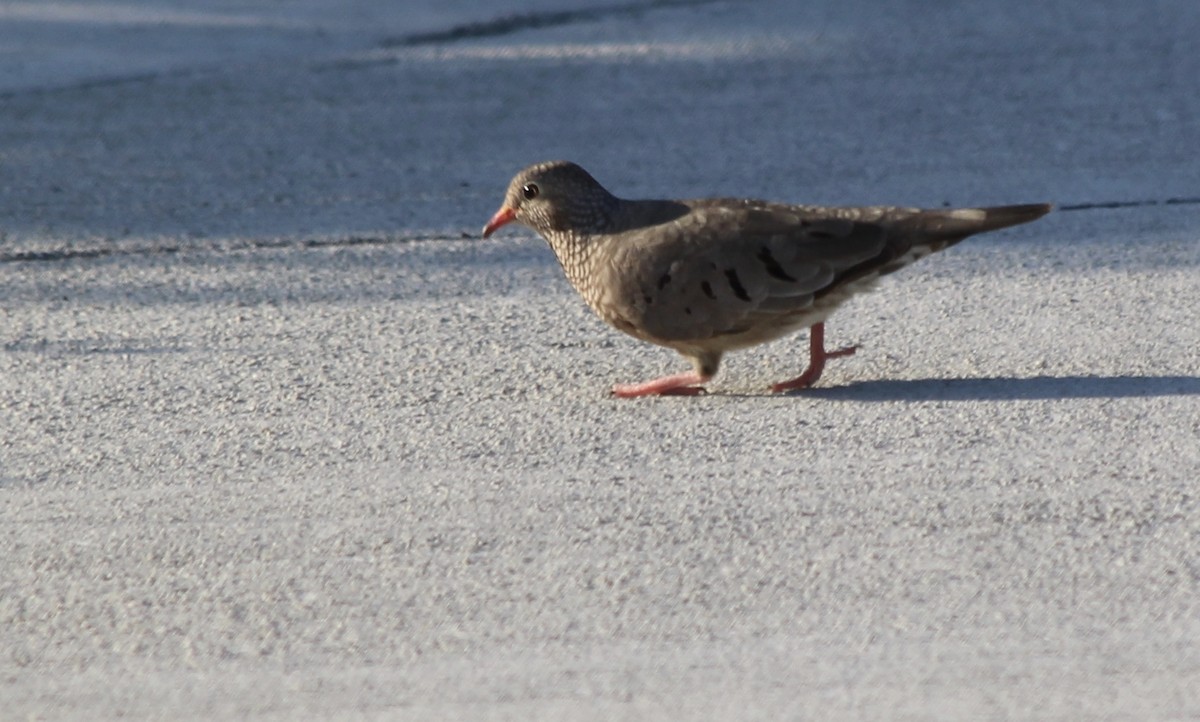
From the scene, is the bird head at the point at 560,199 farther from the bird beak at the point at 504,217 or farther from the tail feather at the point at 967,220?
the tail feather at the point at 967,220

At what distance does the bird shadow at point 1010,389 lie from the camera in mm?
5293

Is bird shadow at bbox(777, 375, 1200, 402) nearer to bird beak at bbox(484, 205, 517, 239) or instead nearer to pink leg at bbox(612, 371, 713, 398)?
pink leg at bbox(612, 371, 713, 398)

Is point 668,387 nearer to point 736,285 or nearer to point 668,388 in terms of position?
point 668,388

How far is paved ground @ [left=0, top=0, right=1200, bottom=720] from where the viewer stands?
3.72 metres

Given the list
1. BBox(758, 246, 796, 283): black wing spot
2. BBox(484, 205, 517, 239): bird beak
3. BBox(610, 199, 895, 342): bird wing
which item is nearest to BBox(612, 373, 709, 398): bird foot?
BBox(610, 199, 895, 342): bird wing

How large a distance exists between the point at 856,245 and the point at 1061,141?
360 centimetres

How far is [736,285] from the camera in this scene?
5250 millimetres

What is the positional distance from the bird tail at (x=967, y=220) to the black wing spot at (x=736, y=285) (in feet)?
1.67

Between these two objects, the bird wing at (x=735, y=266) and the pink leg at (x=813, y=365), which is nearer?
the bird wing at (x=735, y=266)

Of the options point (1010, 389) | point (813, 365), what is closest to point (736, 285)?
point (813, 365)

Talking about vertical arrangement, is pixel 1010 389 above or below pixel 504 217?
below

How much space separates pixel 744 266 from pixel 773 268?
0.09 meters

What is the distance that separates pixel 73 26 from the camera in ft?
37.9

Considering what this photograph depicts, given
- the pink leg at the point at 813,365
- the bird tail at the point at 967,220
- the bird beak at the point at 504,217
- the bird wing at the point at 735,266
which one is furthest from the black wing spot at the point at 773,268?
the bird beak at the point at 504,217
